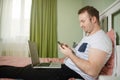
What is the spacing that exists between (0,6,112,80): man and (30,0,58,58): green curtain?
2898 mm

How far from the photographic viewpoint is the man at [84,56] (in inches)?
51.8

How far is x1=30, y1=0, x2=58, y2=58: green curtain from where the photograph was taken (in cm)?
450

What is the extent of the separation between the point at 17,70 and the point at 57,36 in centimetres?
314

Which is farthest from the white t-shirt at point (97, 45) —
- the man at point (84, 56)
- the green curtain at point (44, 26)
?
the green curtain at point (44, 26)

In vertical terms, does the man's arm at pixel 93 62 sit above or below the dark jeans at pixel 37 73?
above

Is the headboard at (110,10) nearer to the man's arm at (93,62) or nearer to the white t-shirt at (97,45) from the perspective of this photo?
the white t-shirt at (97,45)

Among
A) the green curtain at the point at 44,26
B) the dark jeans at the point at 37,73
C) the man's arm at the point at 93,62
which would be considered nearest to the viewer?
the man's arm at the point at 93,62

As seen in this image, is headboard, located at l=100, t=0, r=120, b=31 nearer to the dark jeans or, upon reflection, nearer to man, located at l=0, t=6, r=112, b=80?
man, located at l=0, t=6, r=112, b=80

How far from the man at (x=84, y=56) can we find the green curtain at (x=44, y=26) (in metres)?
2.90

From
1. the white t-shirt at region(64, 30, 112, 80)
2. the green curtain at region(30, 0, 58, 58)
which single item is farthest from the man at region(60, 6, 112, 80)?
the green curtain at region(30, 0, 58, 58)

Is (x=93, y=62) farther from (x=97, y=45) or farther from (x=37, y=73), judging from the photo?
(x=37, y=73)

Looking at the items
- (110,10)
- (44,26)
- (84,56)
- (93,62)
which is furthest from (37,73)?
(44,26)

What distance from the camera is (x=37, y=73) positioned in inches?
61.5

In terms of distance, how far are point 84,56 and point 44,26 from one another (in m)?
3.17
